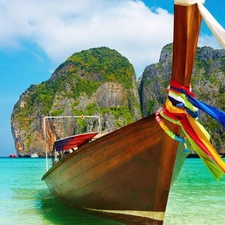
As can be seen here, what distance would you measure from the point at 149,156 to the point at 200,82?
281 feet

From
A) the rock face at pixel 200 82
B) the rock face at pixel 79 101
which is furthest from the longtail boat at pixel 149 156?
the rock face at pixel 79 101

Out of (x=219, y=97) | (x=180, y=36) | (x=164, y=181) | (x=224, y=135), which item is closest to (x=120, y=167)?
(x=164, y=181)

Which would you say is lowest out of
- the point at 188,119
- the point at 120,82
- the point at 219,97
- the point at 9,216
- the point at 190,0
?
the point at 9,216

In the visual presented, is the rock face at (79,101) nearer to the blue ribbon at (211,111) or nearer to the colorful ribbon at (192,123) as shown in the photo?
the colorful ribbon at (192,123)

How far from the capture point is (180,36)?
126 inches

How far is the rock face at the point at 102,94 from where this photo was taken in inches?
3339

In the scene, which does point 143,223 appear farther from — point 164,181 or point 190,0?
point 190,0

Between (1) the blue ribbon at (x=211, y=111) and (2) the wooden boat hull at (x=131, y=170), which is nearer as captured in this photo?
(1) the blue ribbon at (x=211, y=111)

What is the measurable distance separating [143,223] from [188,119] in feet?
6.01

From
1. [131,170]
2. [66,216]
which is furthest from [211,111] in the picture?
[66,216]

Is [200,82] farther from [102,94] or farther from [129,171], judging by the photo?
[129,171]

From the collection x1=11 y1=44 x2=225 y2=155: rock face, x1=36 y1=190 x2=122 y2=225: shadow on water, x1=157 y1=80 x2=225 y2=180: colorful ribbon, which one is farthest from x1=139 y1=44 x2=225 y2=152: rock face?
x1=157 y1=80 x2=225 y2=180: colorful ribbon

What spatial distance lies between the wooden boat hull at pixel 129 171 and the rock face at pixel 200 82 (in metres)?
72.0

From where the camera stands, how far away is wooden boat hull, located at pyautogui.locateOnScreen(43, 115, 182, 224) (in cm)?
422
